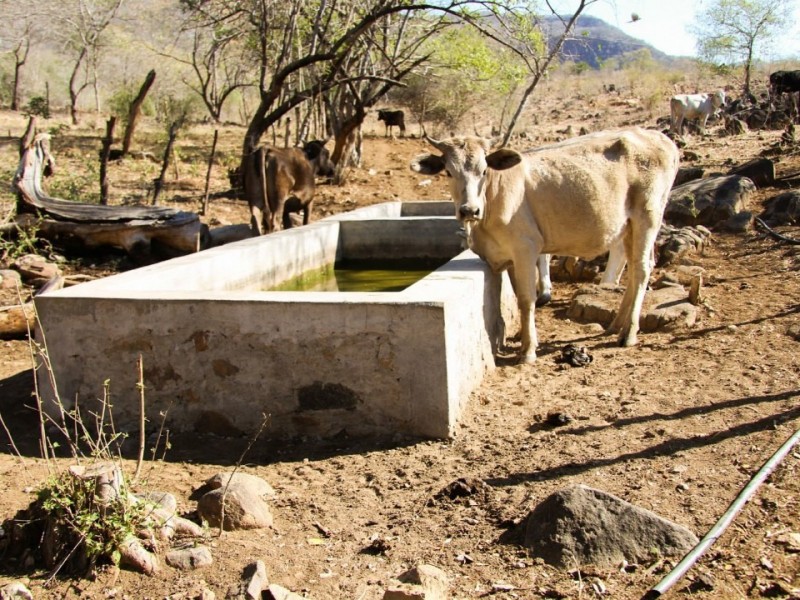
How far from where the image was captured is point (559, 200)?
20.9 ft

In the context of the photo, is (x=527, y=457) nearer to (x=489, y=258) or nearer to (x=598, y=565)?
(x=598, y=565)

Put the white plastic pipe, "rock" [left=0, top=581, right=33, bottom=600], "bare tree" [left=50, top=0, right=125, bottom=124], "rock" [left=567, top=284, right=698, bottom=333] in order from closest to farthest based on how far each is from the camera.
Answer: the white plastic pipe → "rock" [left=0, top=581, right=33, bottom=600] → "rock" [left=567, top=284, right=698, bottom=333] → "bare tree" [left=50, top=0, right=125, bottom=124]

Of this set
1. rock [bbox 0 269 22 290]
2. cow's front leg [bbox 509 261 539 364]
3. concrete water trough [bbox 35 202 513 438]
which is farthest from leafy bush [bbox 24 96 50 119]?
cow's front leg [bbox 509 261 539 364]

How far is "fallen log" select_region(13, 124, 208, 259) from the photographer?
32.1 feet

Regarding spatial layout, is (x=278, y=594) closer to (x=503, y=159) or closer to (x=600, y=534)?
(x=600, y=534)

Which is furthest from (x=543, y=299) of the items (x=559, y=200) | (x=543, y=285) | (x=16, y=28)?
(x=16, y=28)

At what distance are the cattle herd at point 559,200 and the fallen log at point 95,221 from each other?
4880mm

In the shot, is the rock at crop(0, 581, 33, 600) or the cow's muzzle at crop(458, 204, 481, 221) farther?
the cow's muzzle at crop(458, 204, 481, 221)

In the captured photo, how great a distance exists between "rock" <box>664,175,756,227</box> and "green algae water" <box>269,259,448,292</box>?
4176 millimetres

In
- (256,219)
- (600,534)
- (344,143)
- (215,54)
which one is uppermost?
(215,54)

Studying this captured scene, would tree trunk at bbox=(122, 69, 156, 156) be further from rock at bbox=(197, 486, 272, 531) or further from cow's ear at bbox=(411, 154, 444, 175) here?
rock at bbox=(197, 486, 272, 531)

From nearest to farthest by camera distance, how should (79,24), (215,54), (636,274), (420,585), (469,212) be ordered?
(420,585) → (469,212) → (636,274) → (215,54) → (79,24)

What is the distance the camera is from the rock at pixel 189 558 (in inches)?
138

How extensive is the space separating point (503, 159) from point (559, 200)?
0.66m
